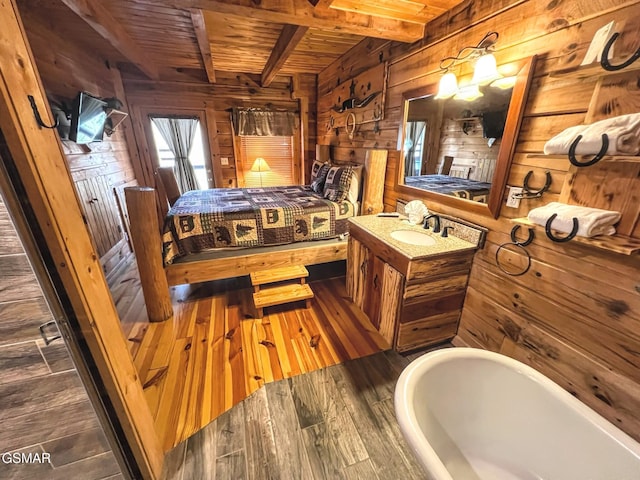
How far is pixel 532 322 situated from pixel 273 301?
1.71 m

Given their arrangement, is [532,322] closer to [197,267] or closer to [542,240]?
[542,240]

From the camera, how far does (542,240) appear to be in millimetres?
1273

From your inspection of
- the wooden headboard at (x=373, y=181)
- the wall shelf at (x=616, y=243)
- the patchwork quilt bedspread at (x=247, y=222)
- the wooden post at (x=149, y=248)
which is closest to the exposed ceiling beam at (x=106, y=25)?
the wooden post at (x=149, y=248)

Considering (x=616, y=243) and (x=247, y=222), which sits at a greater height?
(x=616, y=243)

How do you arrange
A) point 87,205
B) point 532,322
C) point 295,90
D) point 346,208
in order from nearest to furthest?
1. point 532,322
2. point 87,205
3. point 346,208
4. point 295,90

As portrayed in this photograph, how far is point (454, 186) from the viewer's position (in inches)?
69.9

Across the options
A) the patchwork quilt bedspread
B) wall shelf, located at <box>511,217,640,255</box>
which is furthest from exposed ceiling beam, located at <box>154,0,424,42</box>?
wall shelf, located at <box>511,217,640,255</box>

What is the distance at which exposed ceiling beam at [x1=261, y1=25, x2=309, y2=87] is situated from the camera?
2.09 metres

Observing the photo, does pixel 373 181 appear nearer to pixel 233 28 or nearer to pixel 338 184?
pixel 338 184

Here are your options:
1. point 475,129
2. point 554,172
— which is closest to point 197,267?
point 475,129

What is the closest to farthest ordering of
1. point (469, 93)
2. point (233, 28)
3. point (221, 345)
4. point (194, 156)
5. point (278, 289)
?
1. point (469, 93)
2. point (221, 345)
3. point (278, 289)
4. point (233, 28)
5. point (194, 156)

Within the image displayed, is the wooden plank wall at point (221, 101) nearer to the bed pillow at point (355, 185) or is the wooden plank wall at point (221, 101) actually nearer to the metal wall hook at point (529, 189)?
the bed pillow at point (355, 185)

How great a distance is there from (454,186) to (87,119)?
10.6 ft

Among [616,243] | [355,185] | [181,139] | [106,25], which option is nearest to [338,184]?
[355,185]
